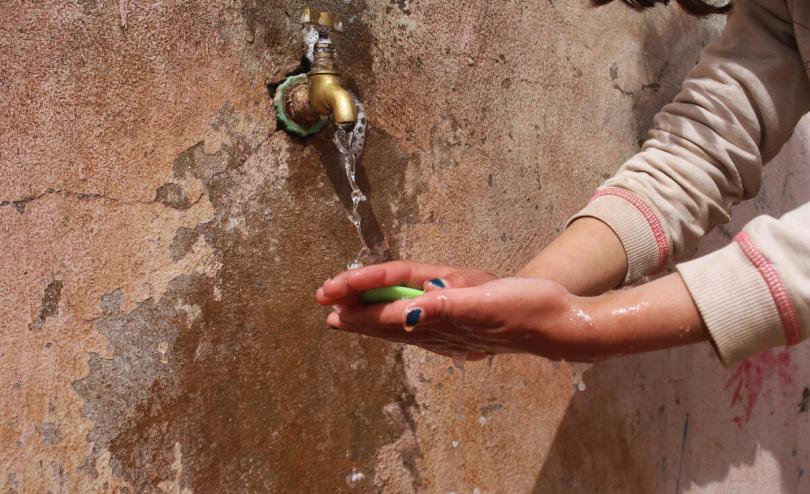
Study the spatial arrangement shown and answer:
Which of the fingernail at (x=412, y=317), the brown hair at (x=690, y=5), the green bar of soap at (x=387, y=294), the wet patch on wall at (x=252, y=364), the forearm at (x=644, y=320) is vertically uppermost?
the brown hair at (x=690, y=5)

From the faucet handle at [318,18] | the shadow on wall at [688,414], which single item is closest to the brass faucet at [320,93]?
the faucet handle at [318,18]

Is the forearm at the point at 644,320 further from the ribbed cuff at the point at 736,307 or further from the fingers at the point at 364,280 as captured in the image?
the fingers at the point at 364,280

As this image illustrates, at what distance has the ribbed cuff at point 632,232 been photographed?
1.05m

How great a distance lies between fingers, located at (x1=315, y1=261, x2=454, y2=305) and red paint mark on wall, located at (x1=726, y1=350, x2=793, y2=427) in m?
1.19

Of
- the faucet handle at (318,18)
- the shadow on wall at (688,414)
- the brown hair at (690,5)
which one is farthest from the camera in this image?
the shadow on wall at (688,414)

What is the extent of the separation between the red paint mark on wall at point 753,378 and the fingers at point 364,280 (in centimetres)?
119

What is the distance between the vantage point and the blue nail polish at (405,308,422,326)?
2.26 feet

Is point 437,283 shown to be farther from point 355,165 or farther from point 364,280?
point 355,165

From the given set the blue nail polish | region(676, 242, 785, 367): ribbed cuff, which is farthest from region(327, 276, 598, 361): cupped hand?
region(676, 242, 785, 367): ribbed cuff

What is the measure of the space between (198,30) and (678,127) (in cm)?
79

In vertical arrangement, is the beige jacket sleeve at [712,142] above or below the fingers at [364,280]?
below

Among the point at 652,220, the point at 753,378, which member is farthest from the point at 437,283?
the point at 753,378

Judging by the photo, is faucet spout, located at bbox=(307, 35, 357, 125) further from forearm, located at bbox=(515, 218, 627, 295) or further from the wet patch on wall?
forearm, located at bbox=(515, 218, 627, 295)

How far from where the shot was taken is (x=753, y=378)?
1.67m
